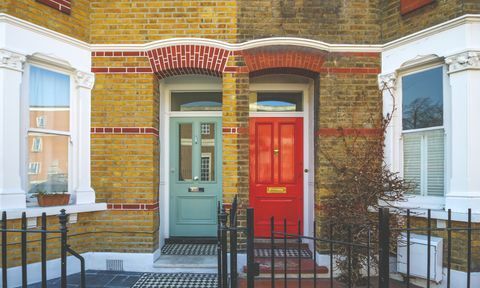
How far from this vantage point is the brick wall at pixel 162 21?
15.9 ft

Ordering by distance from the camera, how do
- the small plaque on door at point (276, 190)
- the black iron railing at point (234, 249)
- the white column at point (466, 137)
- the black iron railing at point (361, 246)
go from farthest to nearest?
1. the small plaque on door at point (276, 190)
2. the white column at point (466, 137)
3. the black iron railing at point (234, 249)
4. the black iron railing at point (361, 246)

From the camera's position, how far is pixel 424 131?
4508mm

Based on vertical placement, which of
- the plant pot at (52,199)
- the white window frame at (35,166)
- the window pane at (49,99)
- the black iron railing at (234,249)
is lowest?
the black iron railing at (234,249)

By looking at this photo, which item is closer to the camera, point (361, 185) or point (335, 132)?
point (361, 185)

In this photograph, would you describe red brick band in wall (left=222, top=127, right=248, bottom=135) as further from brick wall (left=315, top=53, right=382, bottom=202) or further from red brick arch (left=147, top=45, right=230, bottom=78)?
brick wall (left=315, top=53, right=382, bottom=202)

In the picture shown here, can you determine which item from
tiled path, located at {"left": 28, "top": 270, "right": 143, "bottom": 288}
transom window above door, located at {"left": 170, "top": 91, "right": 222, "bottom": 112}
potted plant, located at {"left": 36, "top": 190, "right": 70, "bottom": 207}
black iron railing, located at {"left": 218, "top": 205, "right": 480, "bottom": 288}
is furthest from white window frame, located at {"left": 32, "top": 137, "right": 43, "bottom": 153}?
black iron railing, located at {"left": 218, "top": 205, "right": 480, "bottom": 288}

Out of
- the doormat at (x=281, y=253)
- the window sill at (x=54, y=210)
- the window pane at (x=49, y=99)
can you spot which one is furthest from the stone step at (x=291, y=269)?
the window pane at (x=49, y=99)

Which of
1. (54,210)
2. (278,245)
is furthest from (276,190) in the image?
(54,210)

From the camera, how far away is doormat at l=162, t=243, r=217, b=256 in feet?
16.7

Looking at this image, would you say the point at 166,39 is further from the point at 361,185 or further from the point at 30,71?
the point at 361,185

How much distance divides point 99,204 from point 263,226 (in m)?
2.73

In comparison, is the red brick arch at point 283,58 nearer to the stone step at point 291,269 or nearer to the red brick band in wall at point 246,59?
the red brick band in wall at point 246,59

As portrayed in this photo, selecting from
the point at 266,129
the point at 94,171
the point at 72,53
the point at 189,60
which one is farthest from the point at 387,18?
the point at 94,171

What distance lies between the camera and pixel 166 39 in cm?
480
